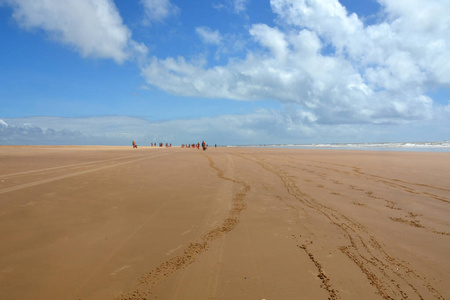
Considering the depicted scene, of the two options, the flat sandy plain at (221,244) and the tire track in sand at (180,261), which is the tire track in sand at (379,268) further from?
the tire track in sand at (180,261)

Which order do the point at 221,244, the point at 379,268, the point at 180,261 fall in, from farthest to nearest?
the point at 221,244, the point at 180,261, the point at 379,268

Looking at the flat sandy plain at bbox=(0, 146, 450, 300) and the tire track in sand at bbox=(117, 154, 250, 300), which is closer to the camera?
the tire track in sand at bbox=(117, 154, 250, 300)

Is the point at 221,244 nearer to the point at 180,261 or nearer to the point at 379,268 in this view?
the point at 180,261

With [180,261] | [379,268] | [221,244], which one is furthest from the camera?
[221,244]

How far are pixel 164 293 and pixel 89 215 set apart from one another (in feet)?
11.2

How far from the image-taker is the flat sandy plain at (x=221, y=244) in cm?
299

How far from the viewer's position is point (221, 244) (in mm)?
4129

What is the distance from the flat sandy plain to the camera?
2.99 m

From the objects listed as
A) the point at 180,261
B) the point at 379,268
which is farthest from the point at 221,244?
the point at 379,268

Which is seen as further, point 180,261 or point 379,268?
point 180,261

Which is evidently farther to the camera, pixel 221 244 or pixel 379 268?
pixel 221 244

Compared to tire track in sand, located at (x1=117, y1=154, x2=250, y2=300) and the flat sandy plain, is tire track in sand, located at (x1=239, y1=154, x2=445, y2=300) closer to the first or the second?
the flat sandy plain

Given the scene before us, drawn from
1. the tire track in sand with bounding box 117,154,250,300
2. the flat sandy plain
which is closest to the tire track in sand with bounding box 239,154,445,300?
the flat sandy plain

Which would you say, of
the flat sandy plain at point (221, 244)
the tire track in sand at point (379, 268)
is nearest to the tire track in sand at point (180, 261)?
the flat sandy plain at point (221, 244)
